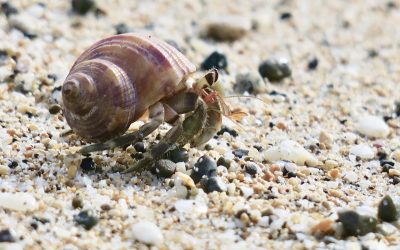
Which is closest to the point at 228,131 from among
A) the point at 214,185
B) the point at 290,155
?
the point at 290,155

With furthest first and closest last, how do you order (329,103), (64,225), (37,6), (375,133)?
(37,6) → (329,103) → (375,133) → (64,225)

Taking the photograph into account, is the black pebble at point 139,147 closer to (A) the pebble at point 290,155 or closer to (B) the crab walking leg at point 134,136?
(B) the crab walking leg at point 134,136

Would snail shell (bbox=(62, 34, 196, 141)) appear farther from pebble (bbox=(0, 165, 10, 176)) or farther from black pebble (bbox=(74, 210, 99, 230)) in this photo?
black pebble (bbox=(74, 210, 99, 230))

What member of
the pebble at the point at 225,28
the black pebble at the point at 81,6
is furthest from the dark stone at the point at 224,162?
the black pebble at the point at 81,6

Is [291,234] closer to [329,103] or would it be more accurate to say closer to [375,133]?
[375,133]

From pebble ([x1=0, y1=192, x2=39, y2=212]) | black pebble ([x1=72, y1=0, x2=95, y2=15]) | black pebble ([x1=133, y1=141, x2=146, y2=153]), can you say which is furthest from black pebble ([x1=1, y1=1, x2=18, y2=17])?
pebble ([x1=0, y1=192, x2=39, y2=212])

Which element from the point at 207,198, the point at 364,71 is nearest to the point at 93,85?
the point at 207,198
